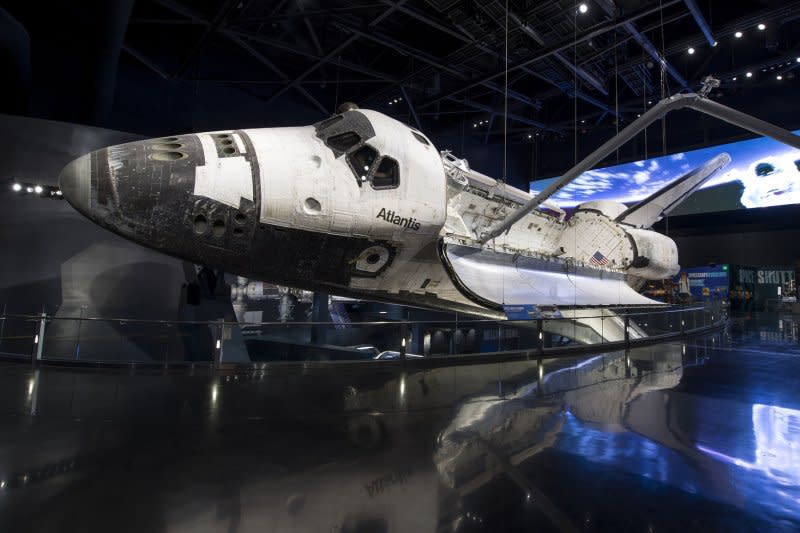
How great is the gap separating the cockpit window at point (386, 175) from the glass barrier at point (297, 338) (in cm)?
213

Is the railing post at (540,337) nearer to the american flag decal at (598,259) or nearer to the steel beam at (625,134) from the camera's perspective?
the steel beam at (625,134)

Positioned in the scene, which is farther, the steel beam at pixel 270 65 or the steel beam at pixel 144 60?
the steel beam at pixel 144 60

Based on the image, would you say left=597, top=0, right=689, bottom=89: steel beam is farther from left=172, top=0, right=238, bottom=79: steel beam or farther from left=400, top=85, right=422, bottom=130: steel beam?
left=172, top=0, right=238, bottom=79: steel beam

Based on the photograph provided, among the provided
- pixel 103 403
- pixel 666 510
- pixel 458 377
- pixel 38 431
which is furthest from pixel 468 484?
pixel 103 403

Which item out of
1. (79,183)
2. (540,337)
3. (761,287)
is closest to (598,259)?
(540,337)

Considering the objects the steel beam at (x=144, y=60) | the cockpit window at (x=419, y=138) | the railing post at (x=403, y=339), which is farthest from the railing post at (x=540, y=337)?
the steel beam at (x=144, y=60)

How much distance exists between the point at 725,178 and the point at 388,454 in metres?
21.6

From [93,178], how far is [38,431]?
7.31 ft

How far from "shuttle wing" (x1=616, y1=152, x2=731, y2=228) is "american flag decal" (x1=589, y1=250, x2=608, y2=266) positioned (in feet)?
5.76

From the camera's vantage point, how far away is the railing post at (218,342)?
17.6 feet

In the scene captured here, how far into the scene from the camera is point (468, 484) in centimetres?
236

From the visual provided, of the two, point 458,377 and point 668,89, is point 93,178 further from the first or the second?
point 668,89

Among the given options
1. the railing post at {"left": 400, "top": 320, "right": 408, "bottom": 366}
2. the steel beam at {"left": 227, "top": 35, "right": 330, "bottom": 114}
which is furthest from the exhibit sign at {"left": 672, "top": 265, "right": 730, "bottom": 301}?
the steel beam at {"left": 227, "top": 35, "right": 330, "bottom": 114}

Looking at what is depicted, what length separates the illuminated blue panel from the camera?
15.8m
